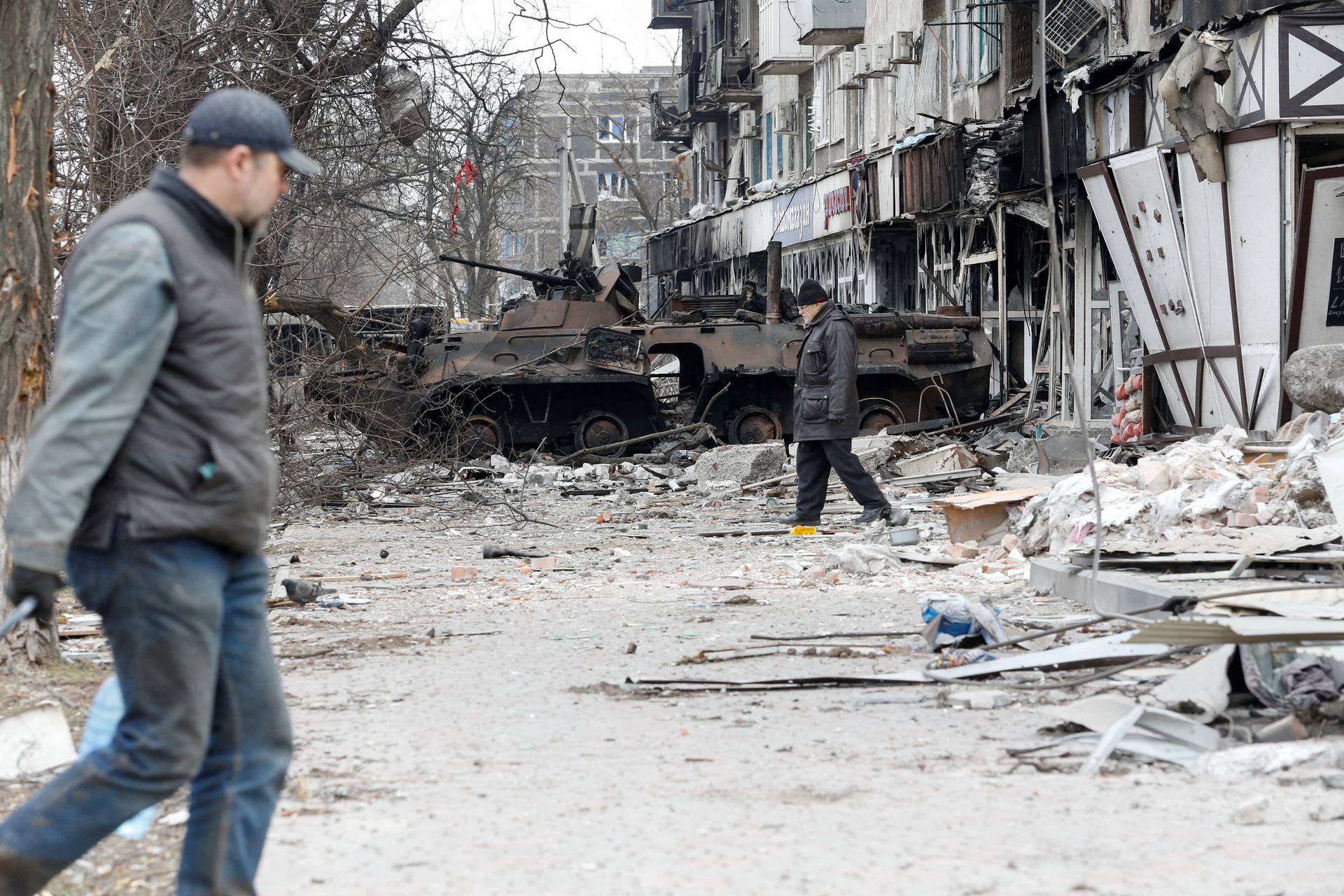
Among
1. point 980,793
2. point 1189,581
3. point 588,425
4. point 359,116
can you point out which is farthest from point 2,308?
point 588,425

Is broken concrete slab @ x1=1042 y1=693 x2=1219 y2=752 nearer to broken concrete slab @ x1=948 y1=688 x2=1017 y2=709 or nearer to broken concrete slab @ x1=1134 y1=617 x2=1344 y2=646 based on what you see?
broken concrete slab @ x1=1134 y1=617 x2=1344 y2=646

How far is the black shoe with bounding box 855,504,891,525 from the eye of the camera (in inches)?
492

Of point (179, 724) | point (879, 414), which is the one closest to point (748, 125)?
point (879, 414)

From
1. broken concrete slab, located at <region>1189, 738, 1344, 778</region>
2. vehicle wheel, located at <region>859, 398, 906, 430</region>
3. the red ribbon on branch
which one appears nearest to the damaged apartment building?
broken concrete slab, located at <region>1189, 738, 1344, 778</region>

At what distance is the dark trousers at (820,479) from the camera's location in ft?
40.7

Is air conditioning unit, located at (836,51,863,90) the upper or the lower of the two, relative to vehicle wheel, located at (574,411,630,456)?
upper

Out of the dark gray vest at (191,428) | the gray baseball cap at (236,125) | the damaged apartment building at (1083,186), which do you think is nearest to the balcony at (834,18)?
the damaged apartment building at (1083,186)

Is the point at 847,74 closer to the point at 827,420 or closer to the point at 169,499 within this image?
the point at 827,420

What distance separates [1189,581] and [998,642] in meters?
1.81

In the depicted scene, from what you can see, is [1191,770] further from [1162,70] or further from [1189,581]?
[1162,70]

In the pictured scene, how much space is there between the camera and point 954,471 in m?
15.7

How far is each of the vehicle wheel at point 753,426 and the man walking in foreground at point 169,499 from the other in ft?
58.9

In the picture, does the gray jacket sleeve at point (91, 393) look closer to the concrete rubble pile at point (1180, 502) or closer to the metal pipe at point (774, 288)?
the concrete rubble pile at point (1180, 502)

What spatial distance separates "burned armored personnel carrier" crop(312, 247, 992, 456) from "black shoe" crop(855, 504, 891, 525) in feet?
25.2
